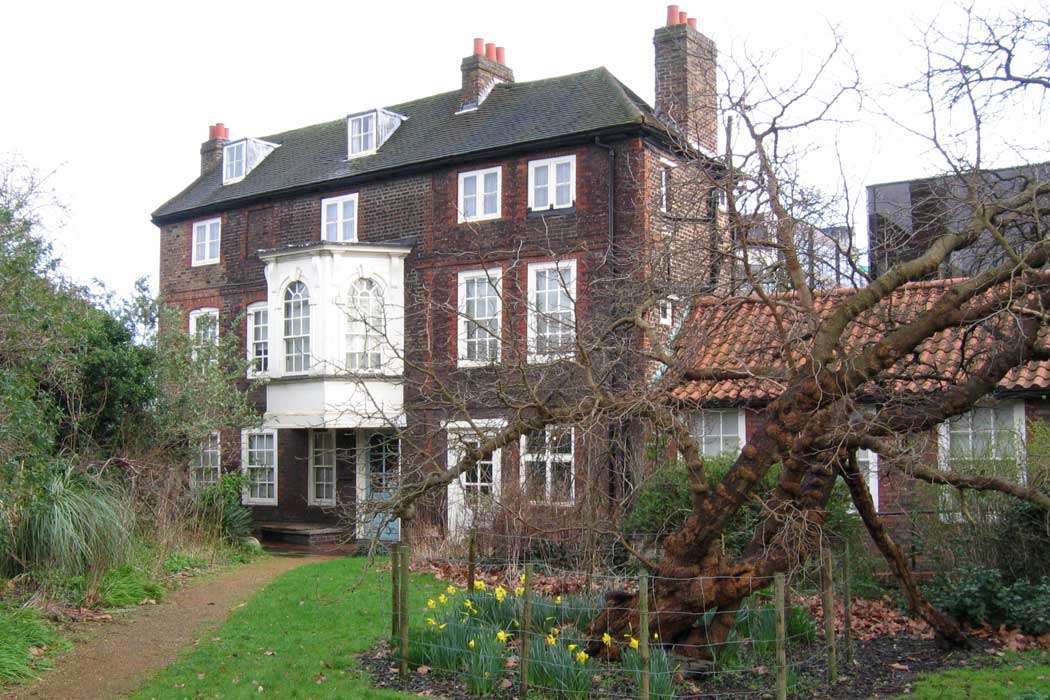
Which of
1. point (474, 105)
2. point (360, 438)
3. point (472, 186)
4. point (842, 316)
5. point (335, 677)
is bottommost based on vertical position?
point (335, 677)

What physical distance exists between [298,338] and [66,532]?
34.1ft

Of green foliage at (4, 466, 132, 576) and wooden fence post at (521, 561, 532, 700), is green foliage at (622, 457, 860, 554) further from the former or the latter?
green foliage at (4, 466, 132, 576)

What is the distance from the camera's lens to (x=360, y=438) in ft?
75.7

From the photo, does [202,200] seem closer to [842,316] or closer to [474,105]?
[474,105]

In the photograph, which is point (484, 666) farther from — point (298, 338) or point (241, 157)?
point (241, 157)

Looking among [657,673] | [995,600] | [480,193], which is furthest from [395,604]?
[480,193]

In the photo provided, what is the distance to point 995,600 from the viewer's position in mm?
11227

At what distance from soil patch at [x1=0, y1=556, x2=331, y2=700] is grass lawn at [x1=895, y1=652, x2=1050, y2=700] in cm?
751

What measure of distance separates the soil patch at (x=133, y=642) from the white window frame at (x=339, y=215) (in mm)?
9579

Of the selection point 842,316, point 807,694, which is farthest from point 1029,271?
point 807,694

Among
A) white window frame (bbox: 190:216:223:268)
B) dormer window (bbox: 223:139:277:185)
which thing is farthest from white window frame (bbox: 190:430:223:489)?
dormer window (bbox: 223:139:277:185)

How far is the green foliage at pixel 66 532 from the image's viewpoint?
12.6 meters

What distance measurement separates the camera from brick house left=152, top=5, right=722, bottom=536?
19109 mm

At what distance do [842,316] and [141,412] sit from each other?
43.0ft
